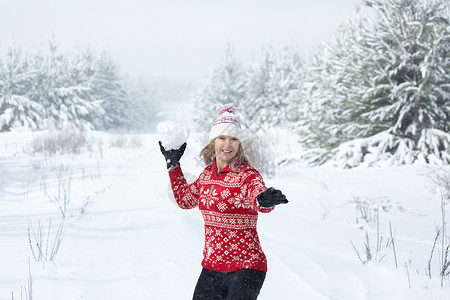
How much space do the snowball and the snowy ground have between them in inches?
5.8

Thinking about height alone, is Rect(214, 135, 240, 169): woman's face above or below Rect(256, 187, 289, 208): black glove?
above

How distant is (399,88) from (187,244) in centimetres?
806

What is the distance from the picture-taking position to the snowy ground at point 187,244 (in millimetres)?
2844

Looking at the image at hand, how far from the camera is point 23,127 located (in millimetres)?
26094

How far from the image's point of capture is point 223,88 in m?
33.8

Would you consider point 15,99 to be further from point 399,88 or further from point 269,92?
point 399,88

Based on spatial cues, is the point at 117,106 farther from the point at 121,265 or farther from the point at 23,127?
the point at 121,265

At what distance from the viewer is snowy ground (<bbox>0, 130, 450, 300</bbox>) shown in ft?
9.33

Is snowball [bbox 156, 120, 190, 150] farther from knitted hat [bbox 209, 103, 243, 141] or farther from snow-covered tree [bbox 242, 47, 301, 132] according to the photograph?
snow-covered tree [bbox 242, 47, 301, 132]

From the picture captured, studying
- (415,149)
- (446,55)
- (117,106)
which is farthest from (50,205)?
(117,106)

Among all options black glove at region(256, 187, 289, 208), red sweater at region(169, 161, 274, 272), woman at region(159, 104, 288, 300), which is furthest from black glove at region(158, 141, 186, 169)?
black glove at region(256, 187, 289, 208)

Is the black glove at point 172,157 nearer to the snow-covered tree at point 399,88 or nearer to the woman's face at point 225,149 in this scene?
the woman's face at point 225,149

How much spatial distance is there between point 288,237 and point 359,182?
4074mm

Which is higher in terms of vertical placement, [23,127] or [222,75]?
[222,75]
